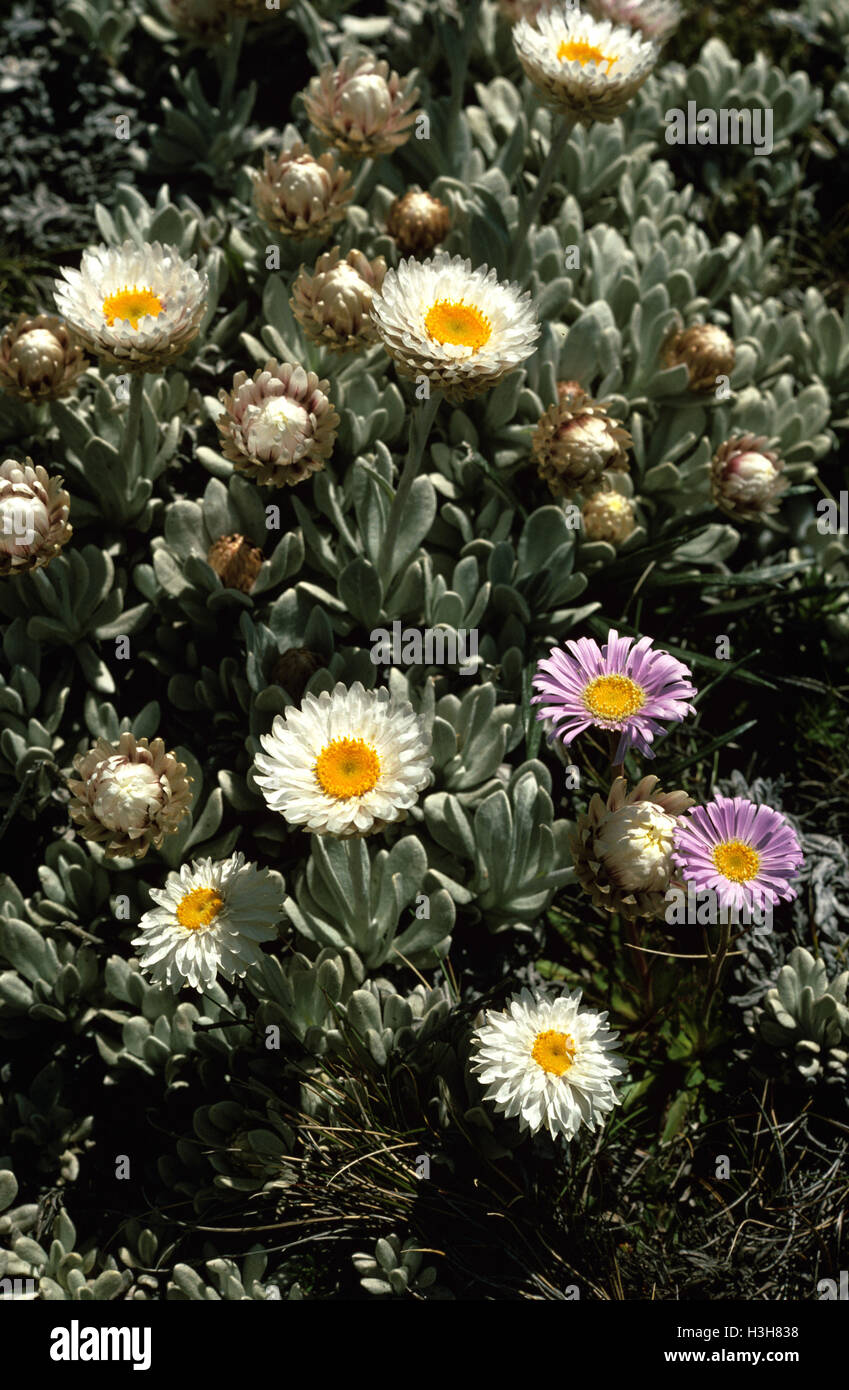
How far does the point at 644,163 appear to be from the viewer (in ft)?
13.8

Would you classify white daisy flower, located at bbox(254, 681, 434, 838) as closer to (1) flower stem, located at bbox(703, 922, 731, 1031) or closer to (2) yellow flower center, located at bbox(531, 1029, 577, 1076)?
(2) yellow flower center, located at bbox(531, 1029, 577, 1076)

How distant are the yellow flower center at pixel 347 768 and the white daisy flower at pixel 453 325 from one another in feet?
2.52

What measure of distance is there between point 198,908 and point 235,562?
1.02m

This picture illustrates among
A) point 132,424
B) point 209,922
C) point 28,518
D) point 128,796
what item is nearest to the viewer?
point 209,922

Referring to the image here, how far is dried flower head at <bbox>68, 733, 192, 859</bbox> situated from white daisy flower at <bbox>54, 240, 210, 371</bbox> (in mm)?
892

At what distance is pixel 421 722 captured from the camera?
2.54 m

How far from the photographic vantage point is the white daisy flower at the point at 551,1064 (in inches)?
90.5

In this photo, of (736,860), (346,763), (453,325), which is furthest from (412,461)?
(736,860)

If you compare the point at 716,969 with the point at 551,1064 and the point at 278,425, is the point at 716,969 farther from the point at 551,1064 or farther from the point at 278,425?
the point at 278,425

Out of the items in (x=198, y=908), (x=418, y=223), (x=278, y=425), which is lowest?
(x=198, y=908)

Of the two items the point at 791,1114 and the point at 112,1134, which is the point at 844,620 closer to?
the point at 791,1114

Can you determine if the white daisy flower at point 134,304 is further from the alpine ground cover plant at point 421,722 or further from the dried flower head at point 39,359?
the dried flower head at point 39,359
